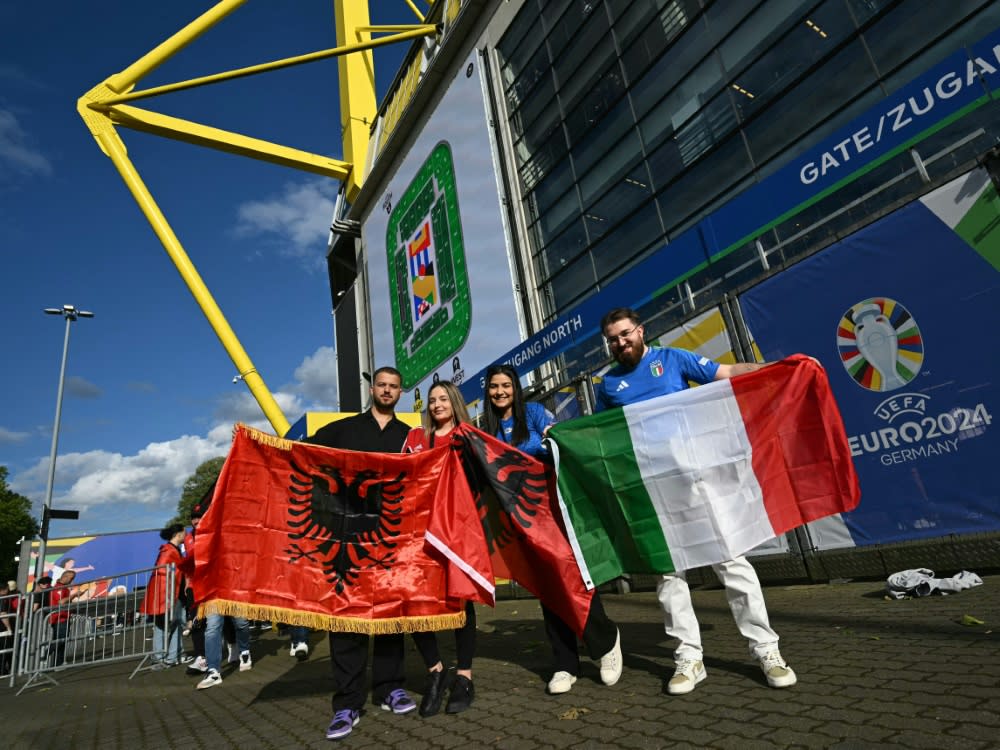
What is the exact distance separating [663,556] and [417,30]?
22.0 metres

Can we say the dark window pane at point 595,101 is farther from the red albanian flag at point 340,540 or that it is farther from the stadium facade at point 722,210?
the red albanian flag at point 340,540

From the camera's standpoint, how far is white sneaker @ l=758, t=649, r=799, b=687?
2842 millimetres

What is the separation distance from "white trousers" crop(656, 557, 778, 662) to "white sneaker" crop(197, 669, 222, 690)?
16.4 ft

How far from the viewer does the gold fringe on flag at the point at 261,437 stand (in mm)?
3664

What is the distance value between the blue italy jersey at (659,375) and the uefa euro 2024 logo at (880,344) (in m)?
2.65

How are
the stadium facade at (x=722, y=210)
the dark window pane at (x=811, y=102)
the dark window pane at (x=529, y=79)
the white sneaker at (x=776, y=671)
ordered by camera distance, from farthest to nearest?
the dark window pane at (x=529, y=79) < the dark window pane at (x=811, y=102) < the stadium facade at (x=722, y=210) < the white sneaker at (x=776, y=671)

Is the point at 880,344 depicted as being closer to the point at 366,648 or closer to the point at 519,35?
the point at 366,648

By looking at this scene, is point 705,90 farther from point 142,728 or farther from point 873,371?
point 142,728

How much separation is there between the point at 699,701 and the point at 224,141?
26.6m

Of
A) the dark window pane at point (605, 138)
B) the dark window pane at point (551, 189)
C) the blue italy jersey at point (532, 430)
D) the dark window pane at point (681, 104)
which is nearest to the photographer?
the blue italy jersey at point (532, 430)

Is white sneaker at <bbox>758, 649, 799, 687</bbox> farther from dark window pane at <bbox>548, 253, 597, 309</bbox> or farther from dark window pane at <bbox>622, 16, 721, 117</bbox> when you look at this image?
dark window pane at <bbox>548, 253, 597, 309</bbox>

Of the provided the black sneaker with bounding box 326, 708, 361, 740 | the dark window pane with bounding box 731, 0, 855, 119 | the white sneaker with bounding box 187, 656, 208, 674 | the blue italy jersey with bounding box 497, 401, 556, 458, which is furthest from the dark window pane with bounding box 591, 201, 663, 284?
the black sneaker with bounding box 326, 708, 361, 740

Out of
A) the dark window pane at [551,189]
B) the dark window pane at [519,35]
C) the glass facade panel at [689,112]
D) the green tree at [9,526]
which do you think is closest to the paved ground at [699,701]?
the glass facade panel at [689,112]

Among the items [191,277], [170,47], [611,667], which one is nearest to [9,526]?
[191,277]
